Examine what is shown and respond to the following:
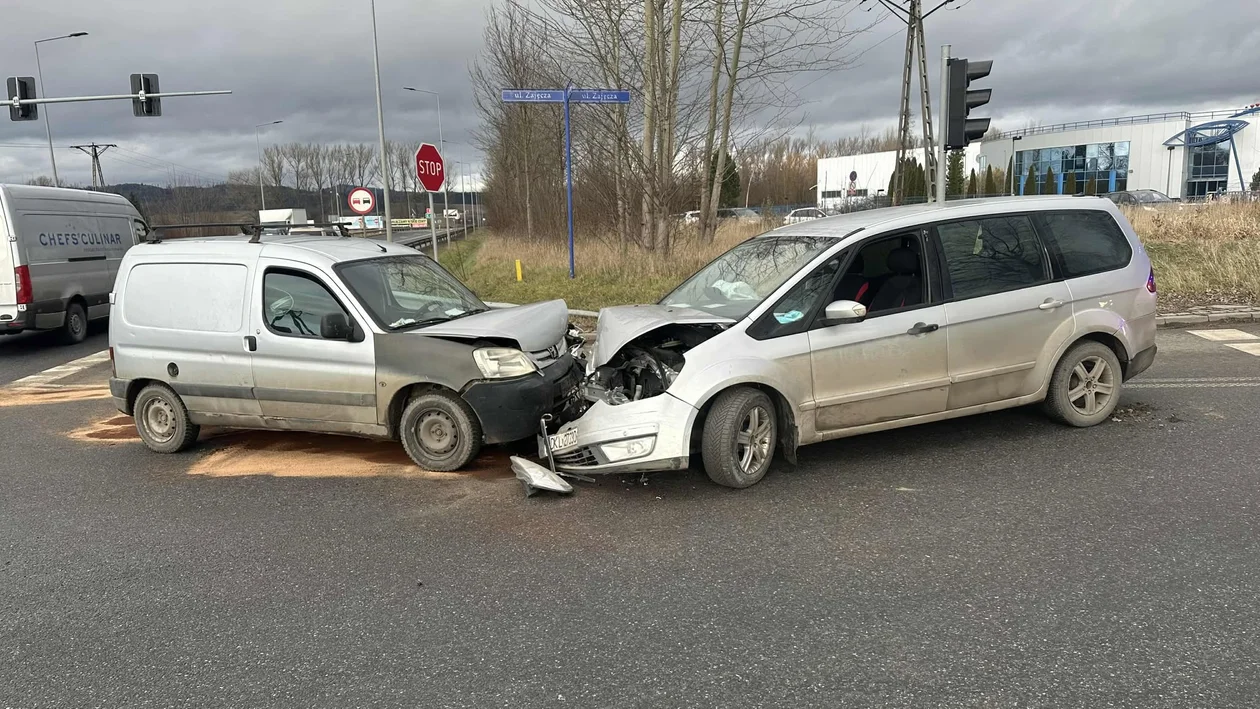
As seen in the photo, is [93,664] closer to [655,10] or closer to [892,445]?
[892,445]

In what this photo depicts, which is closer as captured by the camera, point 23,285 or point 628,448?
point 628,448

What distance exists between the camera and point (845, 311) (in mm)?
4988

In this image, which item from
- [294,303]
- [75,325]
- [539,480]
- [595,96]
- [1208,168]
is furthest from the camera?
[1208,168]

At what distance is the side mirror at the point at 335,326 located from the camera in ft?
18.6

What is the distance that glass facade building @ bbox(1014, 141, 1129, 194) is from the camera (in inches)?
2965

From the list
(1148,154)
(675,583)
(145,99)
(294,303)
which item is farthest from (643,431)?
(1148,154)

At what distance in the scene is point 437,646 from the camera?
131 inches

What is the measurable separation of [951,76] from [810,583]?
828 cm

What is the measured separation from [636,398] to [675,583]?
172 cm

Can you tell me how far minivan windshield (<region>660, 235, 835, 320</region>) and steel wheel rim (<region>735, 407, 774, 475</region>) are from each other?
661mm

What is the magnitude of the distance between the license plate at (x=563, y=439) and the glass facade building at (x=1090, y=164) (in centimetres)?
7887

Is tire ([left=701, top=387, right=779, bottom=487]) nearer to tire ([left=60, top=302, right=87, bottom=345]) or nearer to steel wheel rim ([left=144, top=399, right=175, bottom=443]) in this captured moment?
steel wheel rim ([left=144, top=399, right=175, bottom=443])

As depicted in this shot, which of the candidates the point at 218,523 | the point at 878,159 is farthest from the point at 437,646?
the point at 878,159

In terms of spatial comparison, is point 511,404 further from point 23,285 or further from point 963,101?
point 23,285
